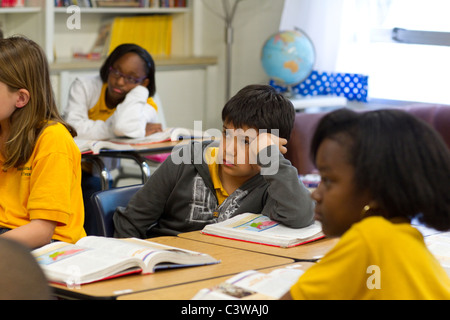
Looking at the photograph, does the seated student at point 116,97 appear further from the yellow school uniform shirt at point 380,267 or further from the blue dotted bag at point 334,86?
the yellow school uniform shirt at point 380,267

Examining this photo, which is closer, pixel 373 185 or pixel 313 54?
pixel 373 185

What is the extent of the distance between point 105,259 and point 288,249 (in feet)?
1.70

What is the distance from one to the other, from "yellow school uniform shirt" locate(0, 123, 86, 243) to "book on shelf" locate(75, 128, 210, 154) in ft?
3.45

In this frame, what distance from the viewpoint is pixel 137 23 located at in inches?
198

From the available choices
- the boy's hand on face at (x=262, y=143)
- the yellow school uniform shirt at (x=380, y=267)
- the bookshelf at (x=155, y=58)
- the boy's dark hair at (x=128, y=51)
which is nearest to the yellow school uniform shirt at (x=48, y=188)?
the boy's hand on face at (x=262, y=143)

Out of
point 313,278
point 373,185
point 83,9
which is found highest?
point 83,9

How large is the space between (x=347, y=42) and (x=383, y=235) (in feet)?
11.8

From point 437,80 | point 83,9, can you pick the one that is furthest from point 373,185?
point 83,9

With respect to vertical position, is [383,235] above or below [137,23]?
below

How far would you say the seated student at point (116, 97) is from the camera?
11.3ft

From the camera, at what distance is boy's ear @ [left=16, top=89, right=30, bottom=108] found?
6.35 ft

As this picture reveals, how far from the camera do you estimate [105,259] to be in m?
1.46

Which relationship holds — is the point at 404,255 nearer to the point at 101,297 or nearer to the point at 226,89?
the point at 101,297

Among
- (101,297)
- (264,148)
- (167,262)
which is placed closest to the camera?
(101,297)
